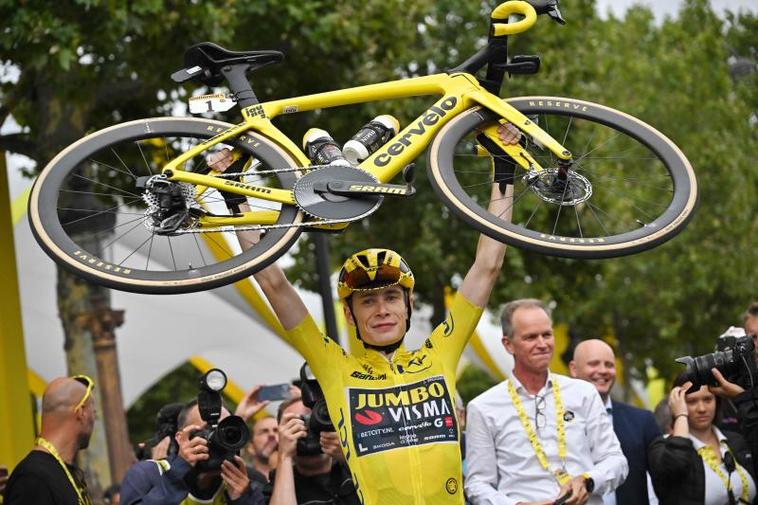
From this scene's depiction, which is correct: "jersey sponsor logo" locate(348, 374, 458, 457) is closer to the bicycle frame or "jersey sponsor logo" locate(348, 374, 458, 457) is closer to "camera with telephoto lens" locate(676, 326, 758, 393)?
the bicycle frame

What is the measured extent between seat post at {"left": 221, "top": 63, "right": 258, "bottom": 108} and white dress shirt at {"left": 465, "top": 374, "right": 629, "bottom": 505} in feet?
6.88

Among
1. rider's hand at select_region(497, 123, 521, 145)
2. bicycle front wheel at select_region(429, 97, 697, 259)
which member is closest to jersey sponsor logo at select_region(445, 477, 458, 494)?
bicycle front wheel at select_region(429, 97, 697, 259)

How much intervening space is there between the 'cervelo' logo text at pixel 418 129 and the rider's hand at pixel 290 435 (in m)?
1.49

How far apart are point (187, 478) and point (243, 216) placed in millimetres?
1524

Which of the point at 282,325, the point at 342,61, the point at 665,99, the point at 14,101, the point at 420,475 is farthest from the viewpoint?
the point at 665,99

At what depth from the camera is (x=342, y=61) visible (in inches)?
624

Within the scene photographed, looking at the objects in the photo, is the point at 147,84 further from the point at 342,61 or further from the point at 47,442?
the point at 47,442

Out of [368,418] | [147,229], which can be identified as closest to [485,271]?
[368,418]

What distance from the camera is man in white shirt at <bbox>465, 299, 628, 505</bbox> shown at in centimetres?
685

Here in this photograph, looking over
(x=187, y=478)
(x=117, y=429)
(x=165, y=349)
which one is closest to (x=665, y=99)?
(x=165, y=349)

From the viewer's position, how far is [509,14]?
6.25 metres

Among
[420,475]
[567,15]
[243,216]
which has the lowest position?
[420,475]

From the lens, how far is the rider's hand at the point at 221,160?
615 cm

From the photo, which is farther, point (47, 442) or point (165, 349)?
point (165, 349)
